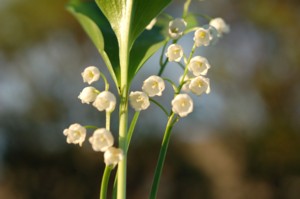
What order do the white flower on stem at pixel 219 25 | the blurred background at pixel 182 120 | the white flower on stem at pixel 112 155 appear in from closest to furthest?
1. the white flower on stem at pixel 112 155
2. the white flower on stem at pixel 219 25
3. the blurred background at pixel 182 120

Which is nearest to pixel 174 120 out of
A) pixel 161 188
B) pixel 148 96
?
pixel 148 96

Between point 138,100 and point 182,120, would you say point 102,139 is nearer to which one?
point 138,100

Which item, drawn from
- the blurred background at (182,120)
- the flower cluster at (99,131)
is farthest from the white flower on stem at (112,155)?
the blurred background at (182,120)

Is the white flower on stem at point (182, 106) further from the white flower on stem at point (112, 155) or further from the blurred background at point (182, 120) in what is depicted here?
the blurred background at point (182, 120)

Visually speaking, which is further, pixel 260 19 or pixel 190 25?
pixel 260 19

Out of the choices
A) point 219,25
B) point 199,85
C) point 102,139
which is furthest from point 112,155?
point 219,25

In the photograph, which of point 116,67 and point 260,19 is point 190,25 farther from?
point 260,19
